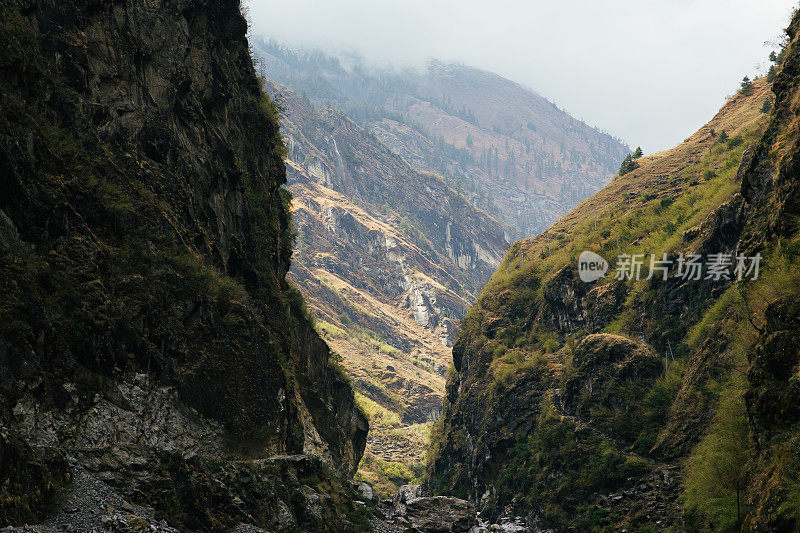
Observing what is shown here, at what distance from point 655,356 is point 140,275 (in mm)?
49486

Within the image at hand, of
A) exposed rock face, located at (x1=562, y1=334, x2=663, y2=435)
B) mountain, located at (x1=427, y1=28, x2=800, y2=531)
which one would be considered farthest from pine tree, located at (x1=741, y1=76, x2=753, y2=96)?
exposed rock face, located at (x1=562, y1=334, x2=663, y2=435)

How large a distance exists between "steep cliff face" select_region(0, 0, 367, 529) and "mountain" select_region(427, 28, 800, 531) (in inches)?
874

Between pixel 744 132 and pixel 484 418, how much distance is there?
4886 centimetres

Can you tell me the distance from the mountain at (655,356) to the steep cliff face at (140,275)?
22203 millimetres

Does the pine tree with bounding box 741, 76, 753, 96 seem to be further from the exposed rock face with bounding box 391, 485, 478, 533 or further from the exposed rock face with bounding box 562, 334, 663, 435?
the exposed rock face with bounding box 391, 485, 478, 533

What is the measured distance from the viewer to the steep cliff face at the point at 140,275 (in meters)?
20.5

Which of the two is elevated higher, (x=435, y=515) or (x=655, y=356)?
(x=655, y=356)

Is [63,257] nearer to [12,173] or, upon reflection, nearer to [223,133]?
[12,173]

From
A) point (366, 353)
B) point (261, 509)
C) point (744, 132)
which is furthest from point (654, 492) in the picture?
point (366, 353)

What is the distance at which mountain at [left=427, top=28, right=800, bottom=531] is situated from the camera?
31281 mm

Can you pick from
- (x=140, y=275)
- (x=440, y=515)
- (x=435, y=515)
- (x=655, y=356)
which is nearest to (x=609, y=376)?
(x=655, y=356)

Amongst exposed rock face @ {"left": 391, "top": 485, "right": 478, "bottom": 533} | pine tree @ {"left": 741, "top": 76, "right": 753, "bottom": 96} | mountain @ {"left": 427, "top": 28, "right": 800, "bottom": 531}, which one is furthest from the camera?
pine tree @ {"left": 741, "top": 76, "right": 753, "bottom": 96}

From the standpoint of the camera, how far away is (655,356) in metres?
59.8

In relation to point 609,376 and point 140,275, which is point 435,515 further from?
point 140,275
